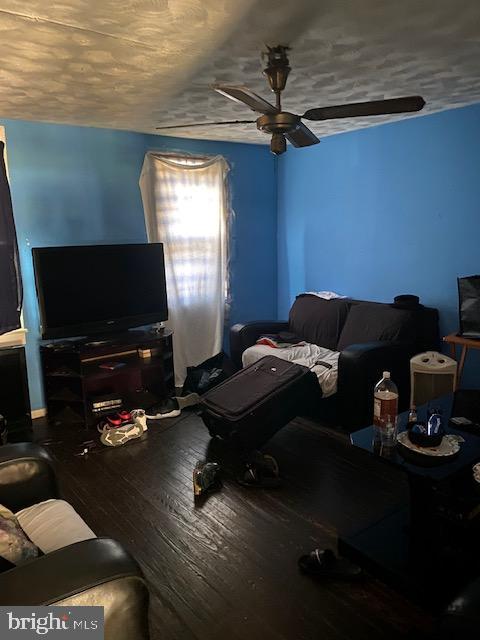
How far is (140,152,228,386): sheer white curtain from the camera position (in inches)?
171

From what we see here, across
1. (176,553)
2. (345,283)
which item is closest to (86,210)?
(345,283)

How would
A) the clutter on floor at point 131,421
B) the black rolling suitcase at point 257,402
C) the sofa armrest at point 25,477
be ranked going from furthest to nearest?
the clutter on floor at point 131,421 → the black rolling suitcase at point 257,402 → the sofa armrest at point 25,477

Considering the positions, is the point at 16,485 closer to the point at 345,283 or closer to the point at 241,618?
the point at 241,618

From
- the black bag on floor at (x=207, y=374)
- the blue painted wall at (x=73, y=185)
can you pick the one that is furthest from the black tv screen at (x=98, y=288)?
the black bag on floor at (x=207, y=374)

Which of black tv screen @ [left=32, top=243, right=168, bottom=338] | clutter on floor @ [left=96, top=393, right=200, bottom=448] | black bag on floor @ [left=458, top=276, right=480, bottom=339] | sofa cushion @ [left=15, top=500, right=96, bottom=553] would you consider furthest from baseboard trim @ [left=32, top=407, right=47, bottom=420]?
black bag on floor @ [left=458, top=276, right=480, bottom=339]

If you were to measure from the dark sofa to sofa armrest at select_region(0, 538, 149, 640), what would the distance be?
224 centimetres

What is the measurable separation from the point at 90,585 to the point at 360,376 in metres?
2.44

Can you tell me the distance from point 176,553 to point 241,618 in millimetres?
504

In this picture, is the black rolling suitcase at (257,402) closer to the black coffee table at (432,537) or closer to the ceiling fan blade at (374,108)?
the black coffee table at (432,537)

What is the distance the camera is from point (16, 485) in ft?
6.55

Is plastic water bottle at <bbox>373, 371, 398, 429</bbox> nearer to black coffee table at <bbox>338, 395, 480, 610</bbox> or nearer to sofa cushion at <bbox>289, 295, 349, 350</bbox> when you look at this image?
black coffee table at <bbox>338, 395, 480, 610</bbox>

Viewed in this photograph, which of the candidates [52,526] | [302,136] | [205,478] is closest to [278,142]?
[302,136]

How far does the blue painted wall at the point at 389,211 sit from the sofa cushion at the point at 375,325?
369 millimetres

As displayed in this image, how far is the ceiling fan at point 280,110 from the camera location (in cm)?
211
